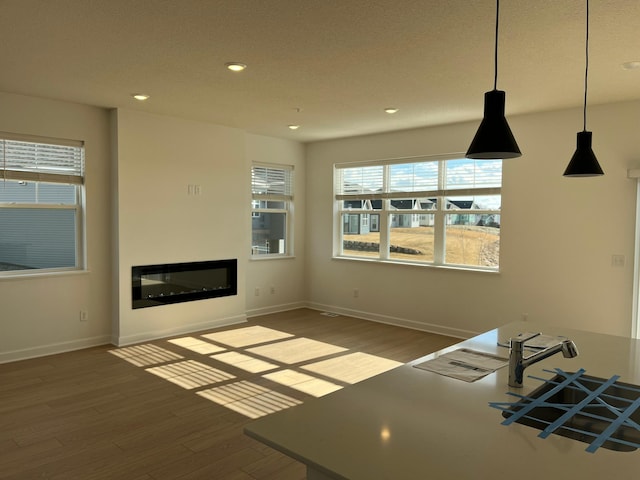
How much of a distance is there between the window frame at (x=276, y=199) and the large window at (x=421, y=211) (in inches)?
29.0

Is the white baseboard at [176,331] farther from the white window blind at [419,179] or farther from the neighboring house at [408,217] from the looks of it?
the white window blind at [419,179]

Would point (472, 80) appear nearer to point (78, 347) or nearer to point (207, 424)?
point (207, 424)

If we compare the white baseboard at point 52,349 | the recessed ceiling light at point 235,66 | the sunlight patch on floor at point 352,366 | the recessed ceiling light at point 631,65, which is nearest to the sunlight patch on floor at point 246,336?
the sunlight patch on floor at point 352,366

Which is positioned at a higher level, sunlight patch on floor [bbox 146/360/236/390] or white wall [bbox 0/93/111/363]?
white wall [bbox 0/93/111/363]

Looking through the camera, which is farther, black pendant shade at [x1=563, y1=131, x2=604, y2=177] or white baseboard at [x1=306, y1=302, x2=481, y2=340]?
white baseboard at [x1=306, y1=302, x2=481, y2=340]

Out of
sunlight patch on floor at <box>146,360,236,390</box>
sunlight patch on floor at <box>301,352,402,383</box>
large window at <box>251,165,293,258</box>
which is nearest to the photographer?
sunlight patch on floor at <box>146,360,236,390</box>

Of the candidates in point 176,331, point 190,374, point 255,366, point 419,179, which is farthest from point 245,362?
point 419,179

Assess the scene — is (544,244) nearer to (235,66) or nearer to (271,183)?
(235,66)

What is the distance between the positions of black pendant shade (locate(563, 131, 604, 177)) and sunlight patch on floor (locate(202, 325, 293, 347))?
12.6 feet

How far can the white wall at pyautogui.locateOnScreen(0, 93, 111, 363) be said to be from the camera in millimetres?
4637

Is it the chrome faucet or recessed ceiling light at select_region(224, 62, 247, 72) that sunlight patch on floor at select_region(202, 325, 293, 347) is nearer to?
recessed ceiling light at select_region(224, 62, 247, 72)

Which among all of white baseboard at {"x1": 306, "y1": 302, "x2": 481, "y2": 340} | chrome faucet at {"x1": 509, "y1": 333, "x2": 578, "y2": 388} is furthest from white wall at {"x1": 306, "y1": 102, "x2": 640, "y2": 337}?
chrome faucet at {"x1": 509, "y1": 333, "x2": 578, "y2": 388}

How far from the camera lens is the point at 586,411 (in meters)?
1.67

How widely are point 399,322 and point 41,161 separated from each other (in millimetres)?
4666
